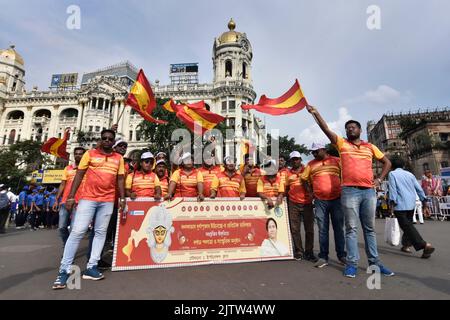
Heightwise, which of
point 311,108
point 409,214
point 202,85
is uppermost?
point 202,85

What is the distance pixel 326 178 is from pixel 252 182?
5.53ft

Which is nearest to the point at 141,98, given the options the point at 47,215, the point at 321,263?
the point at 321,263

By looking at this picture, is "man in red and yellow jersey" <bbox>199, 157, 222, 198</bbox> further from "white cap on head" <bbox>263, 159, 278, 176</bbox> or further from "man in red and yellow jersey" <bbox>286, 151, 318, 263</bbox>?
"man in red and yellow jersey" <bbox>286, 151, 318, 263</bbox>

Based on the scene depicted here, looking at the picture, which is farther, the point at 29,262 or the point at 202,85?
the point at 202,85

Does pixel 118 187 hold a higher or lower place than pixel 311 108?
lower

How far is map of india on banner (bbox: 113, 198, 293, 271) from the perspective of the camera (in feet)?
13.3

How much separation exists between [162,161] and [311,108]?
311 centimetres

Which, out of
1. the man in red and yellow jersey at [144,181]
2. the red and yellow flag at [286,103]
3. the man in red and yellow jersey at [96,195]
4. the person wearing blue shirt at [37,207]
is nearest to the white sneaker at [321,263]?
the red and yellow flag at [286,103]

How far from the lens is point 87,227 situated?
3.52 metres

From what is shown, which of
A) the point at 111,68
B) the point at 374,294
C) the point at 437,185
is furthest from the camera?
the point at 111,68
